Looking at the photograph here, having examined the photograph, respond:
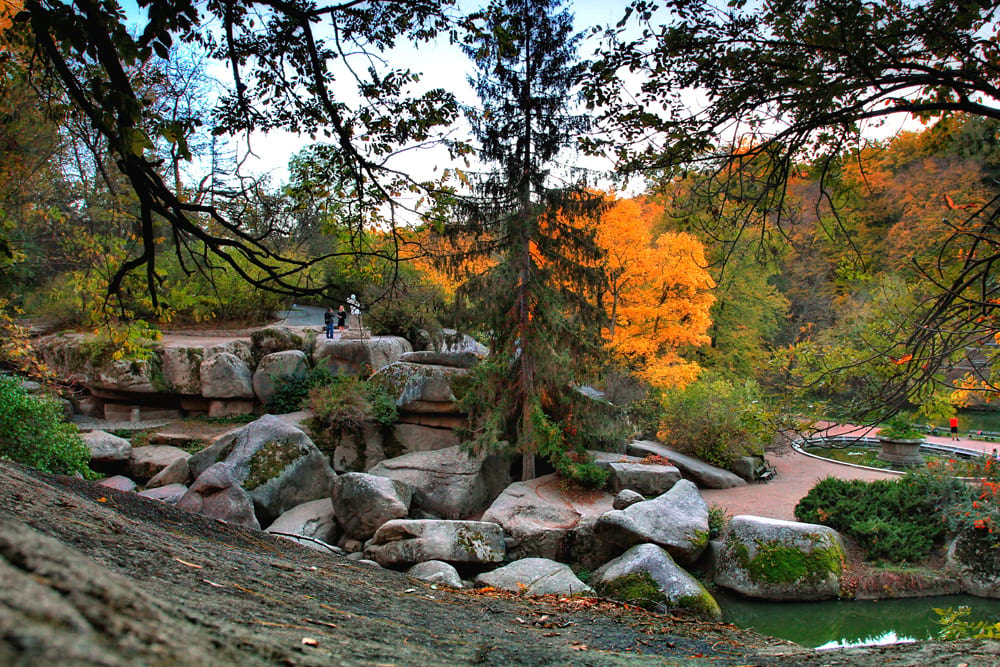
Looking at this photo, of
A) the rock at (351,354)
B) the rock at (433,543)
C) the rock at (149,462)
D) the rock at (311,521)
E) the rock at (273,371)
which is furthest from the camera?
the rock at (351,354)

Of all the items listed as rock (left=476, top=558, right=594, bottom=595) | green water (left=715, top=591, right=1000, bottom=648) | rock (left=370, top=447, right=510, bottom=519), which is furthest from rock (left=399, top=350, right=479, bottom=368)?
green water (left=715, top=591, right=1000, bottom=648)

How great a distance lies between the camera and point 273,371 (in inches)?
703

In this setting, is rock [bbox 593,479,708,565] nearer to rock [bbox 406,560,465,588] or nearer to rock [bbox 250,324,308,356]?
rock [bbox 406,560,465,588]

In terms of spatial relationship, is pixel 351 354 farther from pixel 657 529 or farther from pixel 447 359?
pixel 657 529

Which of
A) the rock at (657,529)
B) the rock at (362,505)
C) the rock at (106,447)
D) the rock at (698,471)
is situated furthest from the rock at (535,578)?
the rock at (106,447)

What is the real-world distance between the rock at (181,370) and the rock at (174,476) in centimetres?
693

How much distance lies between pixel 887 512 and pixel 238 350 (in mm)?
17583

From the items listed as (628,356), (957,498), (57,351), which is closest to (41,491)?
(957,498)

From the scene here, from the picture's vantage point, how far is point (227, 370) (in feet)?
58.6

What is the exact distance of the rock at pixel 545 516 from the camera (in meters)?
9.20

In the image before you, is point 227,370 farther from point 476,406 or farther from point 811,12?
point 811,12

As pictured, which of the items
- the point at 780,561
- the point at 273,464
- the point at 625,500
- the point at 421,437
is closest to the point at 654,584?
the point at 780,561

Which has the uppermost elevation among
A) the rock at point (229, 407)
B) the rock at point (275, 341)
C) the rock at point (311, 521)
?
the rock at point (275, 341)

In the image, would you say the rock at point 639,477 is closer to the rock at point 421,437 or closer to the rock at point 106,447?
the rock at point 421,437
